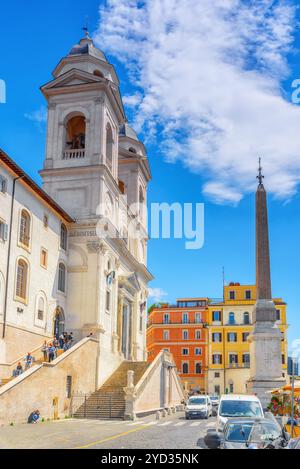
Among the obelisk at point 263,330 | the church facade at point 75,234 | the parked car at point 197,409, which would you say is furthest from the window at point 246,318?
the parked car at point 197,409

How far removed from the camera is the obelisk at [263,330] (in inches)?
1452

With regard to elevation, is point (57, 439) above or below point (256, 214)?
below

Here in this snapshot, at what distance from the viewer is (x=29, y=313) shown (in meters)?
31.9

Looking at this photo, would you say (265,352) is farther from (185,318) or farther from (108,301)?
(185,318)

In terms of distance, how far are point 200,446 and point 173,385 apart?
30296 millimetres

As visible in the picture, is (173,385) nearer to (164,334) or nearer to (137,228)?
(137,228)

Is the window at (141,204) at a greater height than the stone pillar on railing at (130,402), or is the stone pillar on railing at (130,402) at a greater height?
the window at (141,204)

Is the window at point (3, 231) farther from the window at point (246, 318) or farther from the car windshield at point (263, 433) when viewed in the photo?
the window at point (246, 318)

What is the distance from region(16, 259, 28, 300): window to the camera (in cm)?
3112

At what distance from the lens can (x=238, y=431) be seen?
1204 centimetres

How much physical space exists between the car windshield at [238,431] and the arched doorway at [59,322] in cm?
2484

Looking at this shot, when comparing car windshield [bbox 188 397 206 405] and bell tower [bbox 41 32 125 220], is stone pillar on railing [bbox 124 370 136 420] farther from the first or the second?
bell tower [bbox 41 32 125 220]

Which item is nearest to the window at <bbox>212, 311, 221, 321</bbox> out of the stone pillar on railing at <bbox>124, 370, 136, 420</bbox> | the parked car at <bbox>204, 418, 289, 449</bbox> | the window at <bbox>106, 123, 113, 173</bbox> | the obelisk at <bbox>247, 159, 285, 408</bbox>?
the obelisk at <bbox>247, 159, 285, 408</bbox>

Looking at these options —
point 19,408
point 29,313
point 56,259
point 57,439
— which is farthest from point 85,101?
point 57,439
